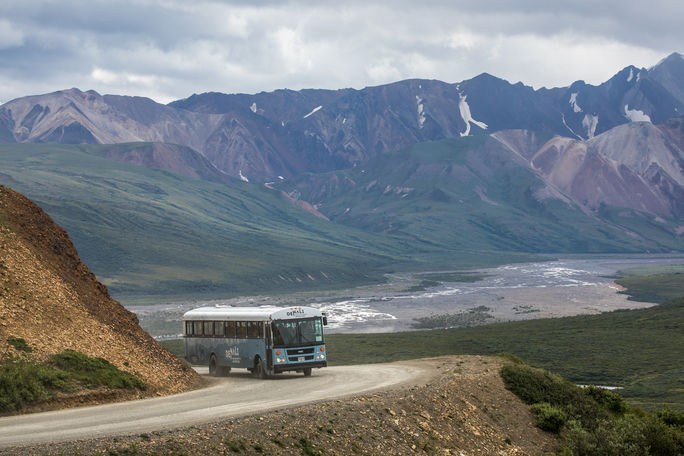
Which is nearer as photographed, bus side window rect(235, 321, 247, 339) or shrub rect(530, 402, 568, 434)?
Result: shrub rect(530, 402, 568, 434)

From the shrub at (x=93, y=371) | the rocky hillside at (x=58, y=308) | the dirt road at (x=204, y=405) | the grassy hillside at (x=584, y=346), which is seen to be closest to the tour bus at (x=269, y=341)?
the dirt road at (x=204, y=405)

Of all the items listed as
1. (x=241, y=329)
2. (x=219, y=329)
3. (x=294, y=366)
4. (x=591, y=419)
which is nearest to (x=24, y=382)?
(x=294, y=366)

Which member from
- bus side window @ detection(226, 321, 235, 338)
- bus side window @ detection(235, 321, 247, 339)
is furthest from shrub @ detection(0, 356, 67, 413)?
bus side window @ detection(226, 321, 235, 338)

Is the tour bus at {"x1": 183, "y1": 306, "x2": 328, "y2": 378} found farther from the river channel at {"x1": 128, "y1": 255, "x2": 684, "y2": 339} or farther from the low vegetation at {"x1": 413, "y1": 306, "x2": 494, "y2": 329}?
the low vegetation at {"x1": 413, "y1": 306, "x2": 494, "y2": 329}

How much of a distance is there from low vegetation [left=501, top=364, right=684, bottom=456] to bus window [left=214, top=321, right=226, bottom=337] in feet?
52.2

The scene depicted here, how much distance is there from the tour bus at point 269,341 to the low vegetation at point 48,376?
10.6m

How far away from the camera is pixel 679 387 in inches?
2913

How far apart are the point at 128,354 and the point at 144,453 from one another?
1496cm

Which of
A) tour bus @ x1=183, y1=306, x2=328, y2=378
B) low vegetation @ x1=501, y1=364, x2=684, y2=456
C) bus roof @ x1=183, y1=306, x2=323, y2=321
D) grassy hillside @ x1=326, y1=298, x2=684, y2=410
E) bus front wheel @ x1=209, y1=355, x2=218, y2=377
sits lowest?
grassy hillside @ x1=326, y1=298, x2=684, y2=410

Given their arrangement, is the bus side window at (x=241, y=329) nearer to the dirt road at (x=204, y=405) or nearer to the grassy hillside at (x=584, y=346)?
the dirt road at (x=204, y=405)

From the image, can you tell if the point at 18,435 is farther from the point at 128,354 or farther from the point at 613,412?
the point at 613,412

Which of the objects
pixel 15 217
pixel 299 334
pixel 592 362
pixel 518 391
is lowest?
pixel 592 362

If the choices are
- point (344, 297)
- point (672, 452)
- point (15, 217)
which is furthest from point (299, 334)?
point (344, 297)

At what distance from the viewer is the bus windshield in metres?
45.9
